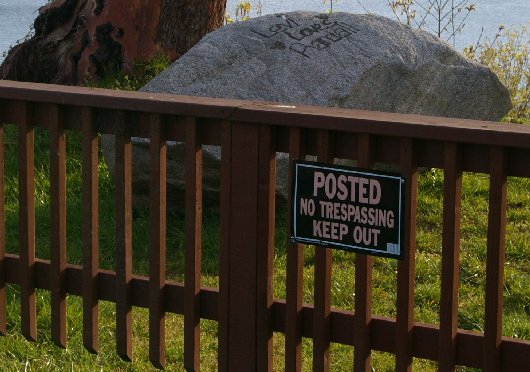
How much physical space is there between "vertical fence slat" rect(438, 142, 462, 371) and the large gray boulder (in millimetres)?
2805

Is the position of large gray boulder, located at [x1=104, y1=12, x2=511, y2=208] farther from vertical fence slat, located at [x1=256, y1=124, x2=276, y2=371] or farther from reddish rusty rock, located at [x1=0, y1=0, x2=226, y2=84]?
vertical fence slat, located at [x1=256, y1=124, x2=276, y2=371]

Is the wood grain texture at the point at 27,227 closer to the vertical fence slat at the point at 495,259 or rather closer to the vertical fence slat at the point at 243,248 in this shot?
the vertical fence slat at the point at 243,248

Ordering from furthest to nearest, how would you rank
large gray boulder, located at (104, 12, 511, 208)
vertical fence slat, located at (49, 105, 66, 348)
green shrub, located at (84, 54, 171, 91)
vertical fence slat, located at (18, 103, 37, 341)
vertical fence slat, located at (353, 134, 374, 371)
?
1. green shrub, located at (84, 54, 171, 91)
2. large gray boulder, located at (104, 12, 511, 208)
3. vertical fence slat, located at (18, 103, 37, 341)
4. vertical fence slat, located at (49, 105, 66, 348)
5. vertical fence slat, located at (353, 134, 374, 371)

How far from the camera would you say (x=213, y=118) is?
3.53m

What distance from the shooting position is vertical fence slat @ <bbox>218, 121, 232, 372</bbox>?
3.51 m

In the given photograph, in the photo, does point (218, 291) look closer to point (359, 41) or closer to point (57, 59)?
point (359, 41)

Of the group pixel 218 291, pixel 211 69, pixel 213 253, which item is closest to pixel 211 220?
pixel 213 253

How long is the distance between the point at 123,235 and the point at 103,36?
5326mm

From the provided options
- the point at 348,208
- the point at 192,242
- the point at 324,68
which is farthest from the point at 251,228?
the point at 324,68

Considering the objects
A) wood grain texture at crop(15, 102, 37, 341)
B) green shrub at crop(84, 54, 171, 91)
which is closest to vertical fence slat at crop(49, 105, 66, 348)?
wood grain texture at crop(15, 102, 37, 341)

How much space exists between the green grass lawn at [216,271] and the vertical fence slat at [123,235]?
0.43 metres

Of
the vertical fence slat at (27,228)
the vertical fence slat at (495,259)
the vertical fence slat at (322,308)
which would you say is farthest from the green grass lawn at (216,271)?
the vertical fence slat at (495,259)

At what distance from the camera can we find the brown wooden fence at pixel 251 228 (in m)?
3.16

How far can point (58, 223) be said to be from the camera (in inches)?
157
